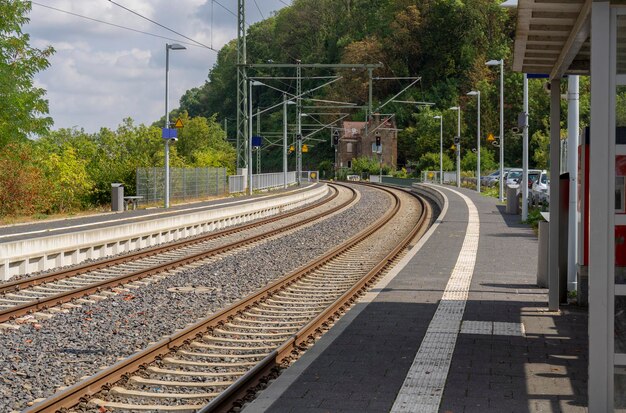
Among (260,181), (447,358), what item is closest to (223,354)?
(447,358)

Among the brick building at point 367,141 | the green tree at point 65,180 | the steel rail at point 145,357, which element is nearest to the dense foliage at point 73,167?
the green tree at point 65,180

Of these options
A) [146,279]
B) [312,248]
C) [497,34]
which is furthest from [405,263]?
[497,34]

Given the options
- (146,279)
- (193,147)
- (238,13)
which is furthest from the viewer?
(193,147)

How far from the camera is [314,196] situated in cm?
5681

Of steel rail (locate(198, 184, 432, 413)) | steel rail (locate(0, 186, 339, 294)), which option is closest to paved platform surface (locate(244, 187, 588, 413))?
steel rail (locate(198, 184, 432, 413))

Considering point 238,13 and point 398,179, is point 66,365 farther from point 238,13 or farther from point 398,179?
point 398,179

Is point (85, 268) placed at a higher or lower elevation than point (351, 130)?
lower

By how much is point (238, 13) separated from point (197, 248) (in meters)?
26.3

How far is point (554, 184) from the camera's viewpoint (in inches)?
478

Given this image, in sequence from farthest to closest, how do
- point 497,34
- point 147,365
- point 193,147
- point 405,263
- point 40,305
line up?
point 497,34 < point 193,147 < point 405,263 < point 40,305 < point 147,365

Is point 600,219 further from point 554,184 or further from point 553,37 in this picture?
point 554,184

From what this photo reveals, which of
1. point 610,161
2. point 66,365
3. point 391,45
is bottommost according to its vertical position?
point 66,365

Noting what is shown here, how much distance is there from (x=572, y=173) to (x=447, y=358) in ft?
22.9

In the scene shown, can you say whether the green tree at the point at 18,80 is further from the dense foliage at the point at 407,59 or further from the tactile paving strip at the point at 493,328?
the dense foliage at the point at 407,59
